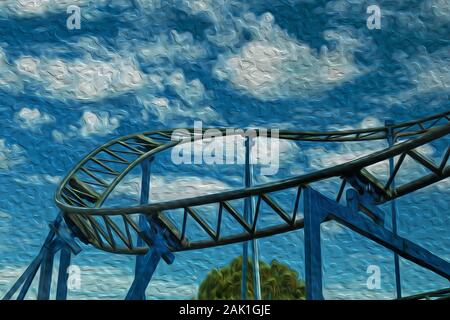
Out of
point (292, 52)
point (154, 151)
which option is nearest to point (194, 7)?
point (292, 52)

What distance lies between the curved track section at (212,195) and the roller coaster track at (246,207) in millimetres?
17

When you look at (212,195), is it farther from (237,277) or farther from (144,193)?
(237,277)

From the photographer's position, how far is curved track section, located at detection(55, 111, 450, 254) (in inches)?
403

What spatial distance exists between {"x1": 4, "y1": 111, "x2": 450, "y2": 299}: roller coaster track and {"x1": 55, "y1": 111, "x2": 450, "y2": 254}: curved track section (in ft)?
0.06

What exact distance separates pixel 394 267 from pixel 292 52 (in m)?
3.94

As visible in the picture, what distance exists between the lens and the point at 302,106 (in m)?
11.8

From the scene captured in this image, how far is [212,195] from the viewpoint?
35.2 feet

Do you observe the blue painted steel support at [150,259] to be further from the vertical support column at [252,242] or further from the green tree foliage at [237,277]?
the vertical support column at [252,242]

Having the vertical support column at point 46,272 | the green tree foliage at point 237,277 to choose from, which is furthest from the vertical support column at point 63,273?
the green tree foliage at point 237,277

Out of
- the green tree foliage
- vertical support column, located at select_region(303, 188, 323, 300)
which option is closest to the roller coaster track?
vertical support column, located at select_region(303, 188, 323, 300)

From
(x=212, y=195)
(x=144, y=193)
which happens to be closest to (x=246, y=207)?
(x=212, y=195)

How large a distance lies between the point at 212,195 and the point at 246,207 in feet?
4.42

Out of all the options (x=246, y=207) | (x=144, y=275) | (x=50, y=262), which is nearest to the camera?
(x=144, y=275)

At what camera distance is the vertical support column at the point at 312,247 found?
973 cm
